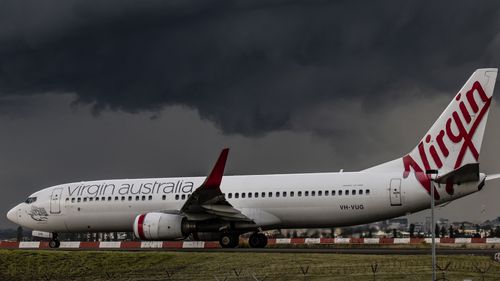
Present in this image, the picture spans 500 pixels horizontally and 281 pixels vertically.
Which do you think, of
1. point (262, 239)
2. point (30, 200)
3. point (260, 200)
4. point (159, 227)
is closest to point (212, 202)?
point (159, 227)

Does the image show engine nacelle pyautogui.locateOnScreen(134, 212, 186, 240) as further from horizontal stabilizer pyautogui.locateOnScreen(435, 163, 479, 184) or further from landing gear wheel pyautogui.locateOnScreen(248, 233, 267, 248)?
horizontal stabilizer pyautogui.locateOnScreen(435, 163, 479, 184)

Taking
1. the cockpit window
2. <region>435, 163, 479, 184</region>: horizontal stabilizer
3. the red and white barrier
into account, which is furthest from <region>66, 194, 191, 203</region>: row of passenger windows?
<region>435, 163, 479, 184</region>: horizontal stabilizer

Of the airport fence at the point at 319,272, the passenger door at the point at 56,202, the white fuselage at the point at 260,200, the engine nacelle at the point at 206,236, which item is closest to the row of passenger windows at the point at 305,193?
the white fuselage at the point at 260,200

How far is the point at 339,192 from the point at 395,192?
303 cm

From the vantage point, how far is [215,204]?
137 feet

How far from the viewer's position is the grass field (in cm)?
2888

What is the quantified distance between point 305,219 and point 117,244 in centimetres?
1573

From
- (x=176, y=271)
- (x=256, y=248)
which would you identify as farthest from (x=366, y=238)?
(x=176, y=271)

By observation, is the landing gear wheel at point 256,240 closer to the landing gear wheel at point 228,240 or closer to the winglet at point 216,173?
the landing gear wheel at point 228,240

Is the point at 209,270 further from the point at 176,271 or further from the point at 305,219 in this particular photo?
the point at 305,219

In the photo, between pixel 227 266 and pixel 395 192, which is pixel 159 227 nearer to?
pixel 227 266

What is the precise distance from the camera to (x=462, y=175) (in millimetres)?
38438

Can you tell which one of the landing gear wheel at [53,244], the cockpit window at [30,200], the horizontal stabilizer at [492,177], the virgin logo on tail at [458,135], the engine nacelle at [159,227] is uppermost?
the virgin logo on tail at [458,135]

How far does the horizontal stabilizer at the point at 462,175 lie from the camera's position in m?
37.9
